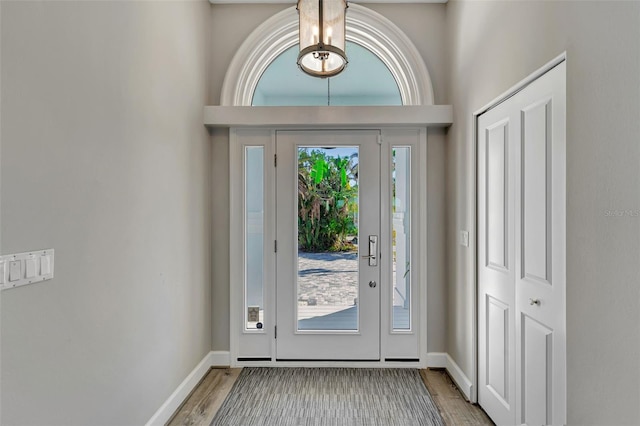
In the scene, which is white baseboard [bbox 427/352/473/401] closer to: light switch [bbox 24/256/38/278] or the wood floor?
the wood floor

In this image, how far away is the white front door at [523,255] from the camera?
1656 millimetres

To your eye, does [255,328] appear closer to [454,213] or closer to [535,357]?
[454,213]

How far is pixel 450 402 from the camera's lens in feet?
8.39

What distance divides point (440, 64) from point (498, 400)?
2.55m

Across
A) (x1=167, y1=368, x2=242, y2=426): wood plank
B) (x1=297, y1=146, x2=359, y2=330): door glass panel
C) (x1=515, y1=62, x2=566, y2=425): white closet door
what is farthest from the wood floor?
(x1=297, y1=146, x2=359, y2=330): door glass panel

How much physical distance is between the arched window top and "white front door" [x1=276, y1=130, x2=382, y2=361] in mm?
310

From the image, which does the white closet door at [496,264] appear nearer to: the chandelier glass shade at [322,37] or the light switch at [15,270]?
the chandelier glass shade at [322,37]

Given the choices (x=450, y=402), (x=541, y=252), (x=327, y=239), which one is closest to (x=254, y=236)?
(x=327, y=239)

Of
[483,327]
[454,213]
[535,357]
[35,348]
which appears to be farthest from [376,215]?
[35,348]

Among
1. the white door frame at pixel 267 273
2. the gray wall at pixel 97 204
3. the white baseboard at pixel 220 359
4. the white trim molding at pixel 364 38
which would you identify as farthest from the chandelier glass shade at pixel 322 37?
the white baseboard at pixel 220 359

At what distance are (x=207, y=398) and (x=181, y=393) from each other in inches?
7.7

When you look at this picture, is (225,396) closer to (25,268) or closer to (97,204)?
(97,204)

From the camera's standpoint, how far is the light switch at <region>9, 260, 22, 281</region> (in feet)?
4.01

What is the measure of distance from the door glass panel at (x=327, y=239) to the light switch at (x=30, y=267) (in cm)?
205
